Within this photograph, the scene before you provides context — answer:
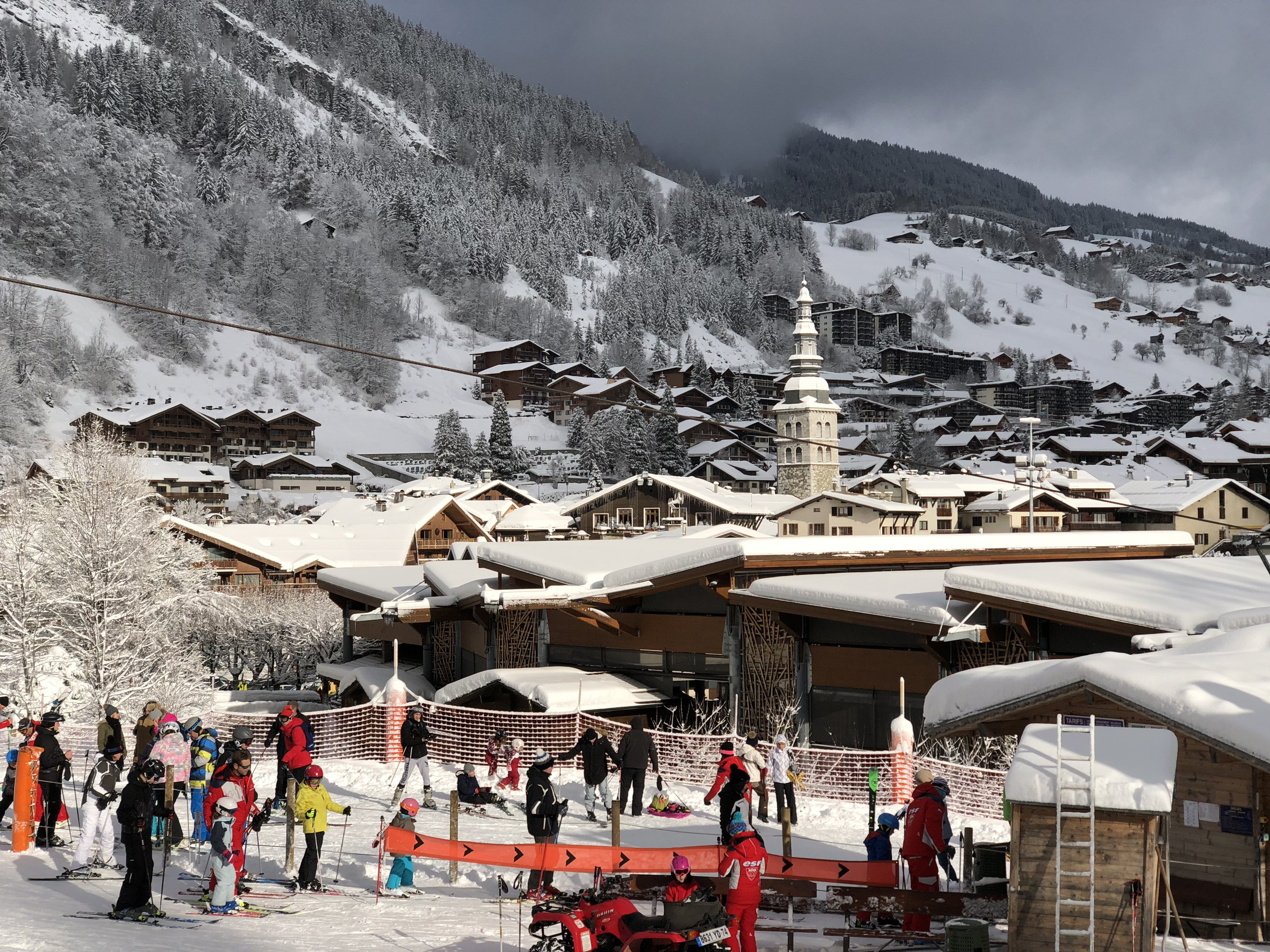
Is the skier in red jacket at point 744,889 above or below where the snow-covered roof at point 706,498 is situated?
below

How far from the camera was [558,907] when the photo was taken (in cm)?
937

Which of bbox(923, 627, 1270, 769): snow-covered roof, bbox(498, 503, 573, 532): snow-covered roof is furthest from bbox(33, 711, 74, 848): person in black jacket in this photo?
bbox(498, 503, 573, 532): snow-covered roof

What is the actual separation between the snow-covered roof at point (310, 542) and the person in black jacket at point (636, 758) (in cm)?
3520

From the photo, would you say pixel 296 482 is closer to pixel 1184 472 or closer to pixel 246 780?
pixel 1184 472

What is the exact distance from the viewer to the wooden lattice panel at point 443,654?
99.9 ft

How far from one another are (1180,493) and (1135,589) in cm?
5684

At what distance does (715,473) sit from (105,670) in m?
79.6

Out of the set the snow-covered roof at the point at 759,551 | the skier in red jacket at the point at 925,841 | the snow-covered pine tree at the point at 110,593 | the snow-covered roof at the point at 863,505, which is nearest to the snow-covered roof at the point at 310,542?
the snow-covered pine tree at the point at 110,593

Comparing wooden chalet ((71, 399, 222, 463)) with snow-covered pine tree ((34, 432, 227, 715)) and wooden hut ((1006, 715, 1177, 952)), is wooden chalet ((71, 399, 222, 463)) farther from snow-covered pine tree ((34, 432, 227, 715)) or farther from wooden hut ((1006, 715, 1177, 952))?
wooden hut ((1006, 715, 1177, 952))

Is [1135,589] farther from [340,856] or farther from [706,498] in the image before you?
[706,498]

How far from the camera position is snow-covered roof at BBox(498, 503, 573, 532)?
219ft

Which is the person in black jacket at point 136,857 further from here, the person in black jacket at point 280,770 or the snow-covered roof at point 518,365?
the snow-covered roof at point 518,365

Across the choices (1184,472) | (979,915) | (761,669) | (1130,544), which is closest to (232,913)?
(979,915)

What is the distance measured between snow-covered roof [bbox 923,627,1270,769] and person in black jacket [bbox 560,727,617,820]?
16.7ft
